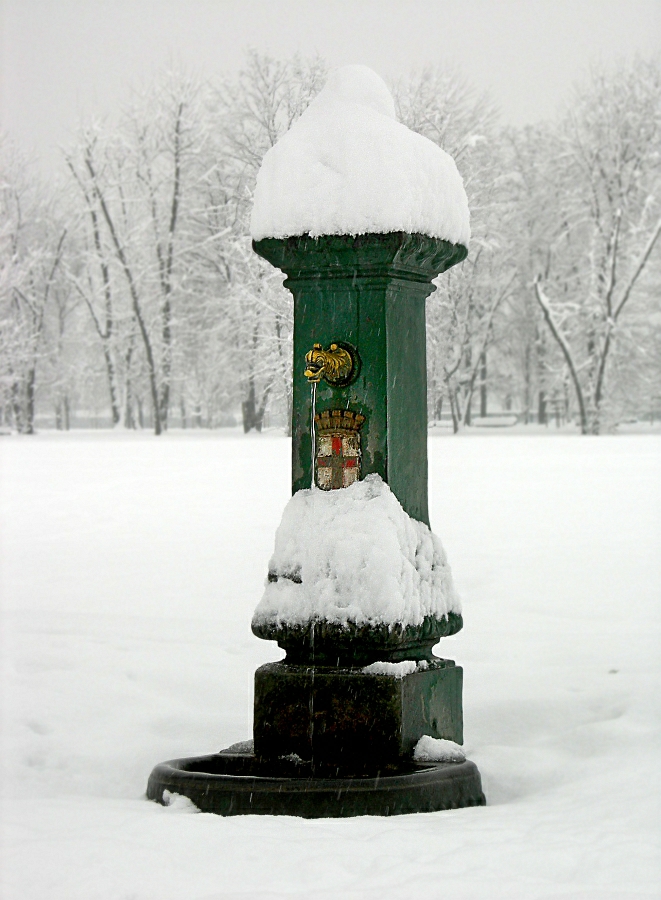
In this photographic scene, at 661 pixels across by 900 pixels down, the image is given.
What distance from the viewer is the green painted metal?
4.49 meters

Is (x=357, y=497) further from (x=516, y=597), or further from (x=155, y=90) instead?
(x=155, y=90)

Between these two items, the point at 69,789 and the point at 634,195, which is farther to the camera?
the point at 634,195

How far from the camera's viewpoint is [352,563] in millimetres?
4414

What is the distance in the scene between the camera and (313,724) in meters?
4.42

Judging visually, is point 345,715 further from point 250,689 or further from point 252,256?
point 252,256

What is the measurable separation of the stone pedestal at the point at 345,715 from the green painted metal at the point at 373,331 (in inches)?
28.6

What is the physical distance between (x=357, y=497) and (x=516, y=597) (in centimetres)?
359

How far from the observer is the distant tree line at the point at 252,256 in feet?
70.4

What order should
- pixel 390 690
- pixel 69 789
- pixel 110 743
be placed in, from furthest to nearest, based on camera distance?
1. pixel 110 743
2. pixel 69 789
3. pixel 390 690

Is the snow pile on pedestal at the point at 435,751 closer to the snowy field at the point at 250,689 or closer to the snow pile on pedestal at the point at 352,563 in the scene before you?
the snowy field at the point at 250,689

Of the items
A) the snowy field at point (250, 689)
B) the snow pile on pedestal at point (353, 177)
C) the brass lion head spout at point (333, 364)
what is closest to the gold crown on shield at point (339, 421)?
the brass lion head spout at point (333, 364)

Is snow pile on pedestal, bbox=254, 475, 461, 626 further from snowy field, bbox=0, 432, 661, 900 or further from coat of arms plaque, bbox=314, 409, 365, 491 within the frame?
snowy field, bbox=0, 432, 661, 900

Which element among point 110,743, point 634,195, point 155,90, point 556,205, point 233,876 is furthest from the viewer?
point 556,205

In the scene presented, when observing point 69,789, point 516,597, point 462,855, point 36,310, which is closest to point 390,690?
point 462,855
